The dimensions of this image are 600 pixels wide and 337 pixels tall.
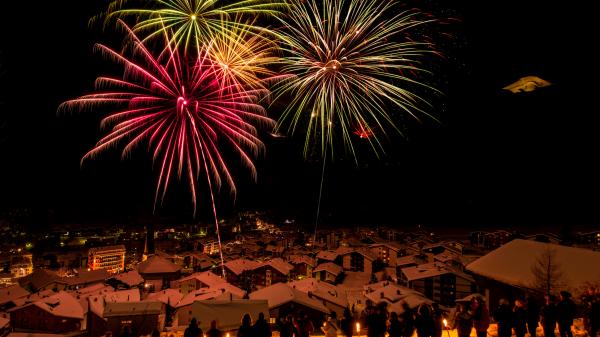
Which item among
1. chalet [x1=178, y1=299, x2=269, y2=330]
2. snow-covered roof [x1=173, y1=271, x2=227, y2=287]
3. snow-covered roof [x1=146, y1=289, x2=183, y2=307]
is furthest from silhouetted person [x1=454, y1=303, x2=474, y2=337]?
snow-covered roof [x1=173, y1=271, x2=227, y2=287]

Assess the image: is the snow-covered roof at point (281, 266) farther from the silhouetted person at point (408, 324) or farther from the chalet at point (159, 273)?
the silhouetted person at point (408, 324)

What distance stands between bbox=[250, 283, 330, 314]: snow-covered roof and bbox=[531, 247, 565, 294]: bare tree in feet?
45.8

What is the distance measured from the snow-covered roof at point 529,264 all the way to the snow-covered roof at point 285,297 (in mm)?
12099

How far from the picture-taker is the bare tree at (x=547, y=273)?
34.3ft

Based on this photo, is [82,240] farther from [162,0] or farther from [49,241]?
[162,0]

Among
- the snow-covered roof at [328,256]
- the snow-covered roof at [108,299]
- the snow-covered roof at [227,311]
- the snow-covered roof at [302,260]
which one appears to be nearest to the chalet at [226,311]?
the snow-covered roof at [227,311]

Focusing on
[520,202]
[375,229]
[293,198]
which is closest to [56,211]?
[293,198]

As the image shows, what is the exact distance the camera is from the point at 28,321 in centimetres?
2591

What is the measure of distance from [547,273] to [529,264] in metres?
0.93

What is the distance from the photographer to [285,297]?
23.1m

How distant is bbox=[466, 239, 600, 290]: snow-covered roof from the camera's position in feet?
35.8

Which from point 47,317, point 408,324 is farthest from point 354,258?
point 408,324

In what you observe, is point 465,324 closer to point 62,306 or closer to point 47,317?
point 62,306

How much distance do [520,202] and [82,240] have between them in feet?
227
